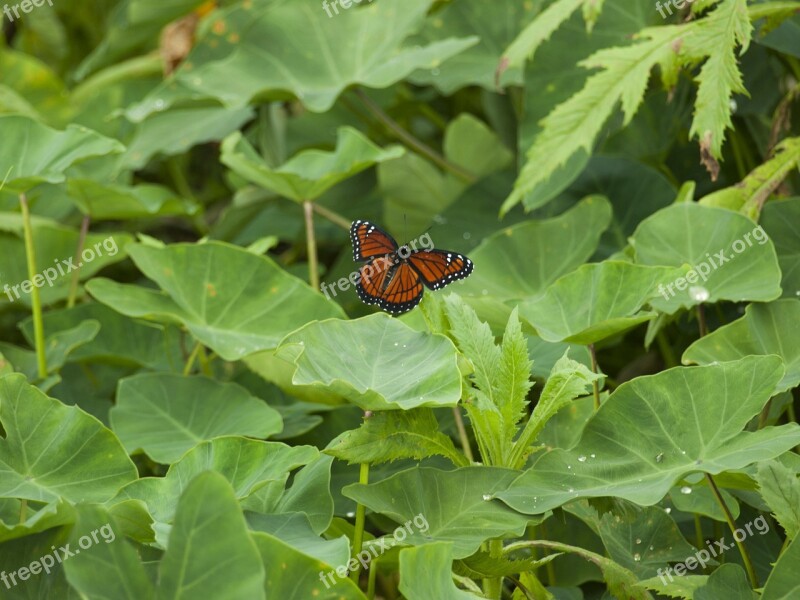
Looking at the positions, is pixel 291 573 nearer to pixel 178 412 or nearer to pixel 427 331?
pixel 427 331

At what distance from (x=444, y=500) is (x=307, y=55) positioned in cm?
121

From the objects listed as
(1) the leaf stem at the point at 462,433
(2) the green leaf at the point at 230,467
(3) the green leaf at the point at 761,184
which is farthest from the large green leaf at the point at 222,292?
(3) the green leaf at the point at 761,184

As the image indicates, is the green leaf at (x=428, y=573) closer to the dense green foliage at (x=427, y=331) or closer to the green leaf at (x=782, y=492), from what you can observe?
the dense green foliage at (x=427, y=331)

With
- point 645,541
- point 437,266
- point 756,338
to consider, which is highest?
point 437,266

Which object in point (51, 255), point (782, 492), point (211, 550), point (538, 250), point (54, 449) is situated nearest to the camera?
point (211, 550)

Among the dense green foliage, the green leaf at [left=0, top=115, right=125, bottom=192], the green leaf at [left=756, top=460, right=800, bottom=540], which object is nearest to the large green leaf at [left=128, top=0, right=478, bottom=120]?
the dense green foliage

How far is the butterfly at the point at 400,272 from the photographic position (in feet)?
3.89

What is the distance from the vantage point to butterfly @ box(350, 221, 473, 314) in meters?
1.18

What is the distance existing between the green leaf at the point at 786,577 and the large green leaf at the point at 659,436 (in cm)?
11

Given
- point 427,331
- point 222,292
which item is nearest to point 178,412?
point 222,292

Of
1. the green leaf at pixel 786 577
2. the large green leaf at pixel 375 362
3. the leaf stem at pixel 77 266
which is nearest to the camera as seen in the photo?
the green leaf at pixel 786 577

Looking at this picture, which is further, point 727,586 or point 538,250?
point 538,250

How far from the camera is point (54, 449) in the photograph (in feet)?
3.41

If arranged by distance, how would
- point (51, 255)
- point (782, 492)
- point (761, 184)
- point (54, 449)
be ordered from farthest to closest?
point (51, 255), point (761, 184), point (54, 449), point (782, 492)
